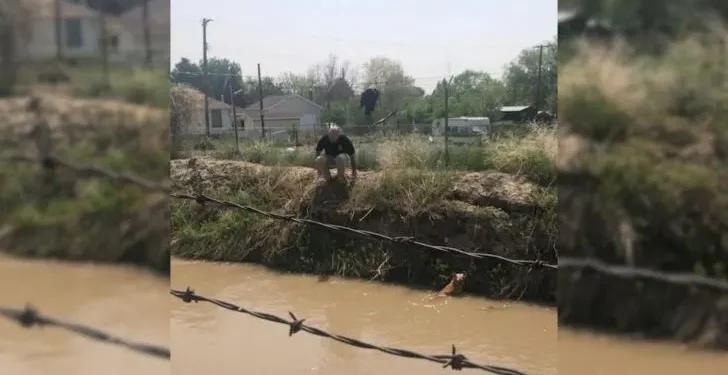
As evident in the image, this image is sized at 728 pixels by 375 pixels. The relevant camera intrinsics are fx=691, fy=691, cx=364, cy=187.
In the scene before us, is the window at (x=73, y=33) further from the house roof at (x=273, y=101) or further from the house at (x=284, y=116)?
the house roof at (x=273, y=101)

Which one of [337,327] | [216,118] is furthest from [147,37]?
[216,118]

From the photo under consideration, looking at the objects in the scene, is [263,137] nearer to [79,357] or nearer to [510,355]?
[510,355]

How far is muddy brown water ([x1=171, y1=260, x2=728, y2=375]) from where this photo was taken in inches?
97.8

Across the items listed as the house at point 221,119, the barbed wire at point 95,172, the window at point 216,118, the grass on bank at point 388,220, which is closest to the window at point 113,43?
the barbed wire at point 95,172

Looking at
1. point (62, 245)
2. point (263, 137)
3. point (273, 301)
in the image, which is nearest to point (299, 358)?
point (273, 301)

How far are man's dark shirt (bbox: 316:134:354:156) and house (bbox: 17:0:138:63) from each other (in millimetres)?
3770

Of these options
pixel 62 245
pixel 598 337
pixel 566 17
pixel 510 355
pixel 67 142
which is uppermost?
pixel 566 17

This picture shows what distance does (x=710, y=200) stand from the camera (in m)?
1.59

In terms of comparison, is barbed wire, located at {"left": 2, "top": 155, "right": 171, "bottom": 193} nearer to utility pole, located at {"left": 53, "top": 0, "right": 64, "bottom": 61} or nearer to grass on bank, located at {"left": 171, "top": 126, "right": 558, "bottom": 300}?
utility pole, located at {"left": 53, "top": 0, "right": 64, "bottom": 61}

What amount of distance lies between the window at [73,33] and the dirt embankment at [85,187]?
0.11 meters

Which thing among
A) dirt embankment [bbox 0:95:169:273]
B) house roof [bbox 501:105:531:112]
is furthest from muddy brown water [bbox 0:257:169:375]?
house roof [bbox 501:105:531:112]

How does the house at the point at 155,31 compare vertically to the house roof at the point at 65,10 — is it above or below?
below

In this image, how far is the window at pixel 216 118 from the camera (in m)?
6.64

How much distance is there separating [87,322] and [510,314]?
322 cm
